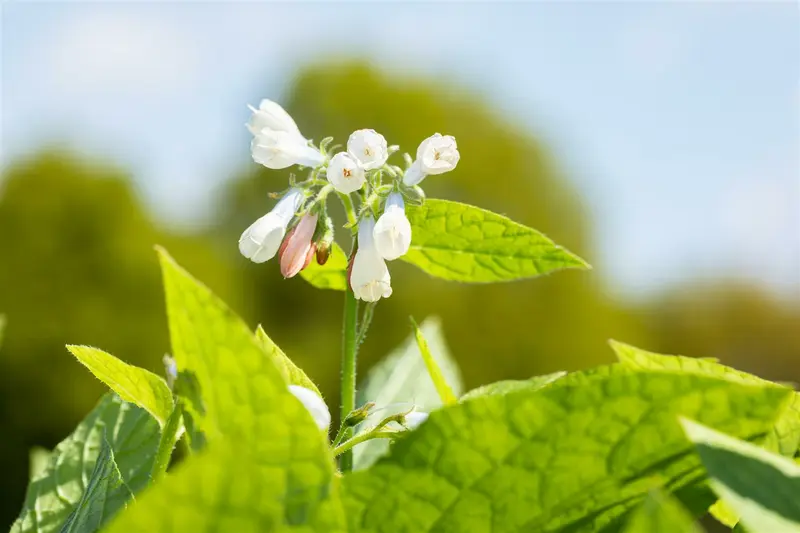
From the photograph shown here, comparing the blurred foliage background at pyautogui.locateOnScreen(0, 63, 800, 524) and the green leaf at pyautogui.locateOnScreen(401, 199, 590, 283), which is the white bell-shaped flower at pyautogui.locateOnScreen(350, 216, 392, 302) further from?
the blurred foliage background at pyautogui.locateOnScreen(0, 63, 800, 524)

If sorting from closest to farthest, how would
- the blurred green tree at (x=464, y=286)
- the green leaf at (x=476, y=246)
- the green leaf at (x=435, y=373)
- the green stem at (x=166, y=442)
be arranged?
the green stem at (x=166, y=442) < the green leaf at (x=435, y=373) < the green leaf at (x=476, y=246) < the blurred green tree at (x=464, y=286)

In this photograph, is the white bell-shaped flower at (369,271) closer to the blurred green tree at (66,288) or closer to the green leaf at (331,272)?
the green leaf at (331,272)

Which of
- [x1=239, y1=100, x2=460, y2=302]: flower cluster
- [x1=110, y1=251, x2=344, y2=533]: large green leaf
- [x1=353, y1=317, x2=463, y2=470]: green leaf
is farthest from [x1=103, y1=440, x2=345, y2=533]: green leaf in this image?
[x1=353, y1=317, x2=463, y2=470]: green leaf

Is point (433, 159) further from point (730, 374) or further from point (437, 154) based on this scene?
point (730, 374)

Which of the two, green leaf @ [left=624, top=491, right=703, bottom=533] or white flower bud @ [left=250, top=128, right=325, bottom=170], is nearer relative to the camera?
green leaf @ [left=624, top=491, right=703, bottom=533]

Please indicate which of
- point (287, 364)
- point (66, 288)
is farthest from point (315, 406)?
point (66, 288)

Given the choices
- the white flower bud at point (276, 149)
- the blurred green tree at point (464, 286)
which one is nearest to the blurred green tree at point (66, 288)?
the blurred green tree at point (464, 286)

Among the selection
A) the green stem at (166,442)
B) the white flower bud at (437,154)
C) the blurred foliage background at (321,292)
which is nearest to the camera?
the green stem at (166,442)
